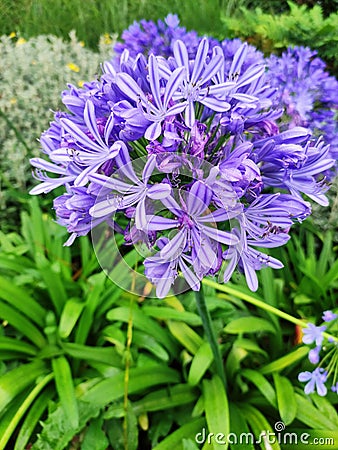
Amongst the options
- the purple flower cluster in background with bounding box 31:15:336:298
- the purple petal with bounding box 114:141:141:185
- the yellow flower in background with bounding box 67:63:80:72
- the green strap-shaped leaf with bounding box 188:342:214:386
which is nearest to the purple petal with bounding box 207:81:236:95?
the purple flower cluster in background with bounding box 31:15:336:298

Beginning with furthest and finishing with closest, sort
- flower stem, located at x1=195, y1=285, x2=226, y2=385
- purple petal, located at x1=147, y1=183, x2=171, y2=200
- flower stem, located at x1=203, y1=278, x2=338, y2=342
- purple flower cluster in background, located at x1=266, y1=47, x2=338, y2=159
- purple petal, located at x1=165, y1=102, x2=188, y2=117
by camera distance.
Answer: purple flower cluster in background, located at x1=266, y1=47, x2=338, y2=159 < flower stem, located at x1=203, y1=278, x2=338, y2=342 < flower stem, located at x1=195, y1=285, x2=226, y2=385 < purple petal, located at x1=165, y1=102, x2=188, y2=117 < purple petal, located at x1=147, y1=183, x2=171, y2=200

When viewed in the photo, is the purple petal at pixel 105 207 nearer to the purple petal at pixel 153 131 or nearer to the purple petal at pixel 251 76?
the purple petal at pixel 153 131

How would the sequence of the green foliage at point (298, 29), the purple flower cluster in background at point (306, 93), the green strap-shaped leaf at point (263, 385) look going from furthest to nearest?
1. the green foliage at point (298, 29)
2. the purple flower cluster in background at point (306, 93)
3. the green strap-shaped leaf at point (263, 385)

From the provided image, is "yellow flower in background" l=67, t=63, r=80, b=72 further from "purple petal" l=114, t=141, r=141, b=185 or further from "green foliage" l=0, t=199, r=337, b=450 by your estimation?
"purple petal" l=114, t=141, r=141, b=185

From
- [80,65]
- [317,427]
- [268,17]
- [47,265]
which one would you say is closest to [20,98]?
[80,65]

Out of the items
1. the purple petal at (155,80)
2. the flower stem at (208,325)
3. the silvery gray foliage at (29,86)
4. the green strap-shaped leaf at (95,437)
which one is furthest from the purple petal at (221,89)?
the silvery gray foliage at (29,86)
